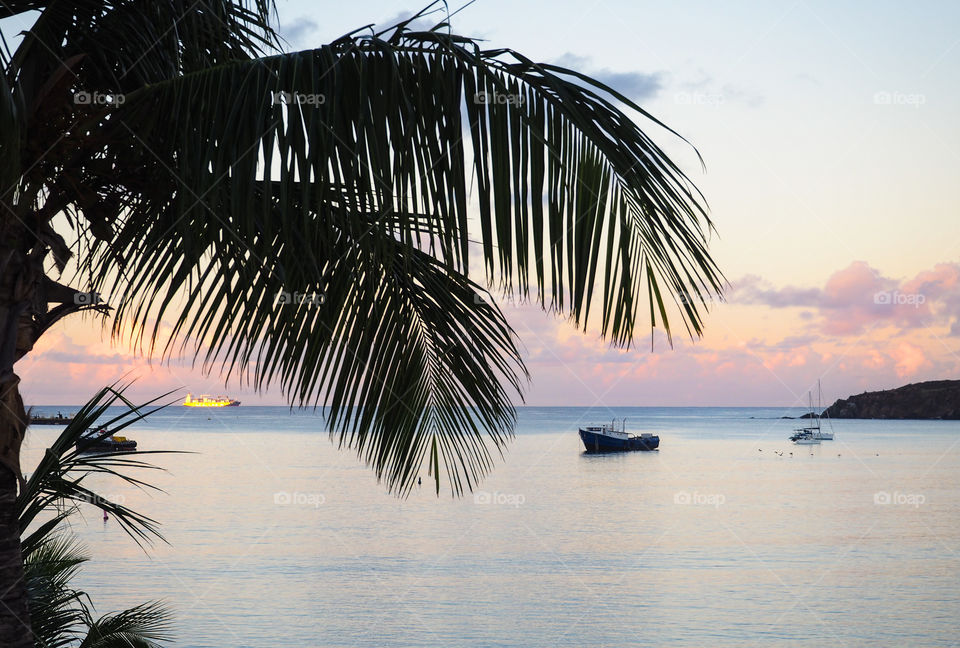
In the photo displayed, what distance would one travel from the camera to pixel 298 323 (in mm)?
3273

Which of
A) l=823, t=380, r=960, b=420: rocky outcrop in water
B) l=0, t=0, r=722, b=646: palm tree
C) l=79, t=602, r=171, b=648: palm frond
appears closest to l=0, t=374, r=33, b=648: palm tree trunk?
l=0, t=0, r=722, b=646: palm tree

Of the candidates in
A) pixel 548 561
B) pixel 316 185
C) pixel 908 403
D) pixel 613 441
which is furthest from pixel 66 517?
pixel 908 403

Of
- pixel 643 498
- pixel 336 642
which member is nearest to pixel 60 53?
pixel 336 642

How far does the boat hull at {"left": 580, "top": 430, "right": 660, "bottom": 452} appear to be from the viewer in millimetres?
87812

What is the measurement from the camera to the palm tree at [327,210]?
218 cm

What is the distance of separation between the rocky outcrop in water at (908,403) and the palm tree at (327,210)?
186554 mm

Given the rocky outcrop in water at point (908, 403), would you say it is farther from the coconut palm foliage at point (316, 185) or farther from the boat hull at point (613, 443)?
the coconut palm foliage at point (316, 185)

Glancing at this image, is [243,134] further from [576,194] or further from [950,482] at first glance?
[950,482]

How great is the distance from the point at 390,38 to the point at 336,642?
2607 centimetres

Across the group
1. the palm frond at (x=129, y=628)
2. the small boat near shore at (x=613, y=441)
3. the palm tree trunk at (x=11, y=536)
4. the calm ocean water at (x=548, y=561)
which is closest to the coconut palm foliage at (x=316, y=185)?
the palm tree trunk at (x=11, y=536)

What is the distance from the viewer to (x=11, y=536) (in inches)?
122

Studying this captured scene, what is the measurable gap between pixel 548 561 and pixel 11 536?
34480mm

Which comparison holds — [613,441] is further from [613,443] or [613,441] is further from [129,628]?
[129,628]

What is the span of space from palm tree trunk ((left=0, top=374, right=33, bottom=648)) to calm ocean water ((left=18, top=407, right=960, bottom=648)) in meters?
23.8
